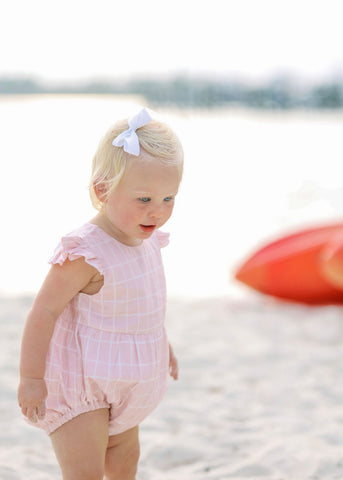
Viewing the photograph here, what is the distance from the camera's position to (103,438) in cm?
179

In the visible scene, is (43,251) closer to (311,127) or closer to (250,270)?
(250,270)

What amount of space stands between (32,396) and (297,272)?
132 inches

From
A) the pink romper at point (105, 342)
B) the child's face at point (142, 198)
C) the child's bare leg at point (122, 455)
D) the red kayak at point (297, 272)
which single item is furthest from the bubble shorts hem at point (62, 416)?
the red kayak at point (297, 272)

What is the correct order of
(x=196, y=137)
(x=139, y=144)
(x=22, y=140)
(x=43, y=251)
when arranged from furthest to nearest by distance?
1. (x=196, y=137)
2. (x=22, y=140)
3. (x=43, y=251)
4. (x=139, y=144)

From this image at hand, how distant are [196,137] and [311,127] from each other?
14.8 ft

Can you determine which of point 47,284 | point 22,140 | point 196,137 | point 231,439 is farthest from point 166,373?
point 196,137

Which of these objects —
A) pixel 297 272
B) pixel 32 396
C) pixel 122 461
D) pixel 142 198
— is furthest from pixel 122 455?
pixel 297 272

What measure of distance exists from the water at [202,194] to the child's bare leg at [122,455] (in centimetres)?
72

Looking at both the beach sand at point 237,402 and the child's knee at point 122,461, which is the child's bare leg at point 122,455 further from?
the beach sand at point 237,402

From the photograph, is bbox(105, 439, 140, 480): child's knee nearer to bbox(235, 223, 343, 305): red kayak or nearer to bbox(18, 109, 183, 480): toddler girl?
bbox(18, 109, 183, 480): toddler girl

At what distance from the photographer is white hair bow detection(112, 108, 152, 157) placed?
168cm

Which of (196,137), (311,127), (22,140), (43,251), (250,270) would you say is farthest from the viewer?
(311,127)

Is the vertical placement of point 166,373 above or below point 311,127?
above

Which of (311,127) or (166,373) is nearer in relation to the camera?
(166,373)
